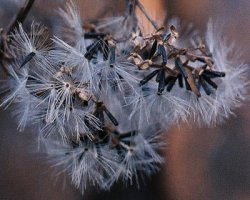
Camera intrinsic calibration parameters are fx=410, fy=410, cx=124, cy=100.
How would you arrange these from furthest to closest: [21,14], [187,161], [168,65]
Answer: [187,161] → [21,14] → [168,65]

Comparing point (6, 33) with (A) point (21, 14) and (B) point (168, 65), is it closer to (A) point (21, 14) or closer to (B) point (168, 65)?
(A) point (21, 14)

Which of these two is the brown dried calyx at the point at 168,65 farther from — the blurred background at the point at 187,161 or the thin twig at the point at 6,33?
the blurred background at the point at 187,161

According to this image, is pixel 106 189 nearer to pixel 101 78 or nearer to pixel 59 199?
pixel 59 199

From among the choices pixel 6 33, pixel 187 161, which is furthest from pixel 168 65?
pixel 187 161

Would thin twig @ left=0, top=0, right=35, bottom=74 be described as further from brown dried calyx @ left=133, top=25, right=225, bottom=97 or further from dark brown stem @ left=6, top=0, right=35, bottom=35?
brown dried calyx @ left=133, top=25, right=225, bottom=97

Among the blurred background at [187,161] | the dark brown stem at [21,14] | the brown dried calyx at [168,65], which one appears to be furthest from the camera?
the blurred background at [187,161]

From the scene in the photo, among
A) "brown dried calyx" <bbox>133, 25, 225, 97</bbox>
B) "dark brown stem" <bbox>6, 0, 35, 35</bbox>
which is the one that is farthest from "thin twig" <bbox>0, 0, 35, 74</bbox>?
"brown dried calyx" <bbox>133, 25, 225, 97</bbox>

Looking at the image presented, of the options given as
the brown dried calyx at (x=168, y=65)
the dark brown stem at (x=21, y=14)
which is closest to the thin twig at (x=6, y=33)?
the dark brown stem at (x=21, y=14)

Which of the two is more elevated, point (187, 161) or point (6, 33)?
point (6, 33)
